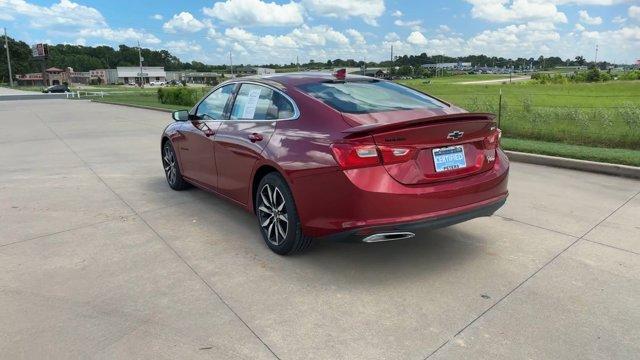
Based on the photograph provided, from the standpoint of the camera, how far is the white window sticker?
4789 mm

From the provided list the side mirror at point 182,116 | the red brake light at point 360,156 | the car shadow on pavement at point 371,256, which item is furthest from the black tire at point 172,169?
the red brake light at point 360,156

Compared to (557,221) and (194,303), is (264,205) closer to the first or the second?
(194,303)

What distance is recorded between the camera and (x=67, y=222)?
5.48 m

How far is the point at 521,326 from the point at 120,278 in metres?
2.94

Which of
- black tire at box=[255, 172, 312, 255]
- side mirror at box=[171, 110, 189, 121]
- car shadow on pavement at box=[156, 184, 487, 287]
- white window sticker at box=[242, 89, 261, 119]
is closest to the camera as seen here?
car shadow on pavement at box=[156, 184, 487, 287]

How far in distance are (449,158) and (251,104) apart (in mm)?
2013

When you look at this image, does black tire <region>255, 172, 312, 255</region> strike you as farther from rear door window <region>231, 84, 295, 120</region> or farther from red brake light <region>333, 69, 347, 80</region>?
red brake light <region>333, 69, 347, 80</region>

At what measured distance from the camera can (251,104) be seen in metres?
4.86

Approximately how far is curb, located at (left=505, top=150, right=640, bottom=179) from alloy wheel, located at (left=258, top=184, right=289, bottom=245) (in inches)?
219

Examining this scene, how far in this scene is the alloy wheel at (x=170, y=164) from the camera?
6.70 m

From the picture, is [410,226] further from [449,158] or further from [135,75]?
[135,75]

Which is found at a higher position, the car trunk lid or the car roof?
the car roof

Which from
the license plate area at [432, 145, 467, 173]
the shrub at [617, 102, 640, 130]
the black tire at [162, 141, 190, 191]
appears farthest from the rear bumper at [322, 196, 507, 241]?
the shrub at [617, 102, 640, 130]

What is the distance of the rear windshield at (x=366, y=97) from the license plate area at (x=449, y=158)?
1.84 feet
